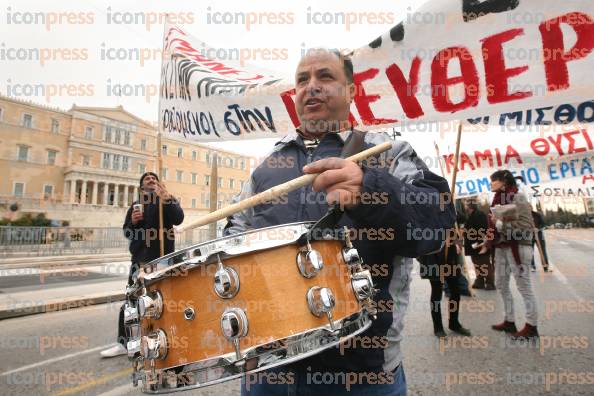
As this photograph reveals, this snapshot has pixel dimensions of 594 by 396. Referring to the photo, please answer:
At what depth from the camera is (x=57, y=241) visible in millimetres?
19703

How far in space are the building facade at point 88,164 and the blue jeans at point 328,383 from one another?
4036cm

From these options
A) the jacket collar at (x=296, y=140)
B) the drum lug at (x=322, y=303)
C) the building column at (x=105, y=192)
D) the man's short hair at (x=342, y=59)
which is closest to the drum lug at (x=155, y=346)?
the drum lug at (x=322, y=303)

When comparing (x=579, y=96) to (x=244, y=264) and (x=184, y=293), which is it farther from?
(x=184, y=293)

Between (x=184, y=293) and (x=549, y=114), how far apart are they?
4627 millimetres

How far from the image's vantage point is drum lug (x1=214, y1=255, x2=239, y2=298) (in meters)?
1.20

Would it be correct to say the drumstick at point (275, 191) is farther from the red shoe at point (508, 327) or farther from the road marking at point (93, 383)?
the red shoe at point (508, 327)

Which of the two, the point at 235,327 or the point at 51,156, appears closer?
the point at 235,327

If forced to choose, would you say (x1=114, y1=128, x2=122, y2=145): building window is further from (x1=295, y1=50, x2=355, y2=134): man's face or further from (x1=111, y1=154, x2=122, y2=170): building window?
(x1=295, y1=50, x2=355, y2=134): man's face

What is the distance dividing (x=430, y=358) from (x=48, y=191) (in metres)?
60.4

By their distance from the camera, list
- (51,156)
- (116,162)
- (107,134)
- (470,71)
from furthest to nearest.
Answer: (116,162)
(107,134)
(51,156)
(470,71)

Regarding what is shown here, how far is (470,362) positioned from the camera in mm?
4023

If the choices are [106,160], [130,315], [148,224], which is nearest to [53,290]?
[148,224]

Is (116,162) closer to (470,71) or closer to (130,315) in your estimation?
(470,71)

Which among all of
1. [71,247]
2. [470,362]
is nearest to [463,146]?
[470,362]
